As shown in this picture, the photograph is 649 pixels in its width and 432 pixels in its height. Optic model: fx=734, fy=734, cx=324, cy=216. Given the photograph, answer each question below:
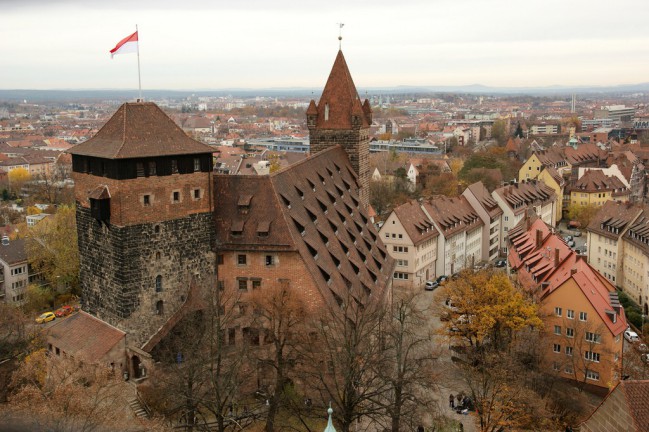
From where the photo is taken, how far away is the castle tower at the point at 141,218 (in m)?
39.8

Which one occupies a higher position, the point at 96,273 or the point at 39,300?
the point at 96,273

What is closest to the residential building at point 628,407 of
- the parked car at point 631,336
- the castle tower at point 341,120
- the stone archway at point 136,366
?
the stone archway at point 136,366

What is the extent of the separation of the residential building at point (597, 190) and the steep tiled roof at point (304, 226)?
227 feet

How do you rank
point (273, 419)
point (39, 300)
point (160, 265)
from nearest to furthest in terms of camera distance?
point (273, 419), point (160, 265), point (39, 300)

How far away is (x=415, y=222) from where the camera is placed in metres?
74.7

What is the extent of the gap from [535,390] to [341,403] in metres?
15.3

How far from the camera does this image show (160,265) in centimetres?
4134

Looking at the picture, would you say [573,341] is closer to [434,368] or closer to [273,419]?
[434,368]

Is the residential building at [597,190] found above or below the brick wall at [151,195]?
below

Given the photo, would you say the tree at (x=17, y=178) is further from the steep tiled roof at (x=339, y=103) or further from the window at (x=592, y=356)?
the window at (x=592, y=356)

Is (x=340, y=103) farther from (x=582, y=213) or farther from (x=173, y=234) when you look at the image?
(x=582, y=213)

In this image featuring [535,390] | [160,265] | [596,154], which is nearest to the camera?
[160,265]

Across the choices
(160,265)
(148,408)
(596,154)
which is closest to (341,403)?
(148,408)

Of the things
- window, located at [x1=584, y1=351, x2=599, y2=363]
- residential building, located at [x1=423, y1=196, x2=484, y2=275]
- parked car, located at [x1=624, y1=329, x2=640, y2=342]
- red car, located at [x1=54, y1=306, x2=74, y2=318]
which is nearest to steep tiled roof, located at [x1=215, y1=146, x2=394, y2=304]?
window, located at [x1=584, y1=351, x2=599, y2=363]
